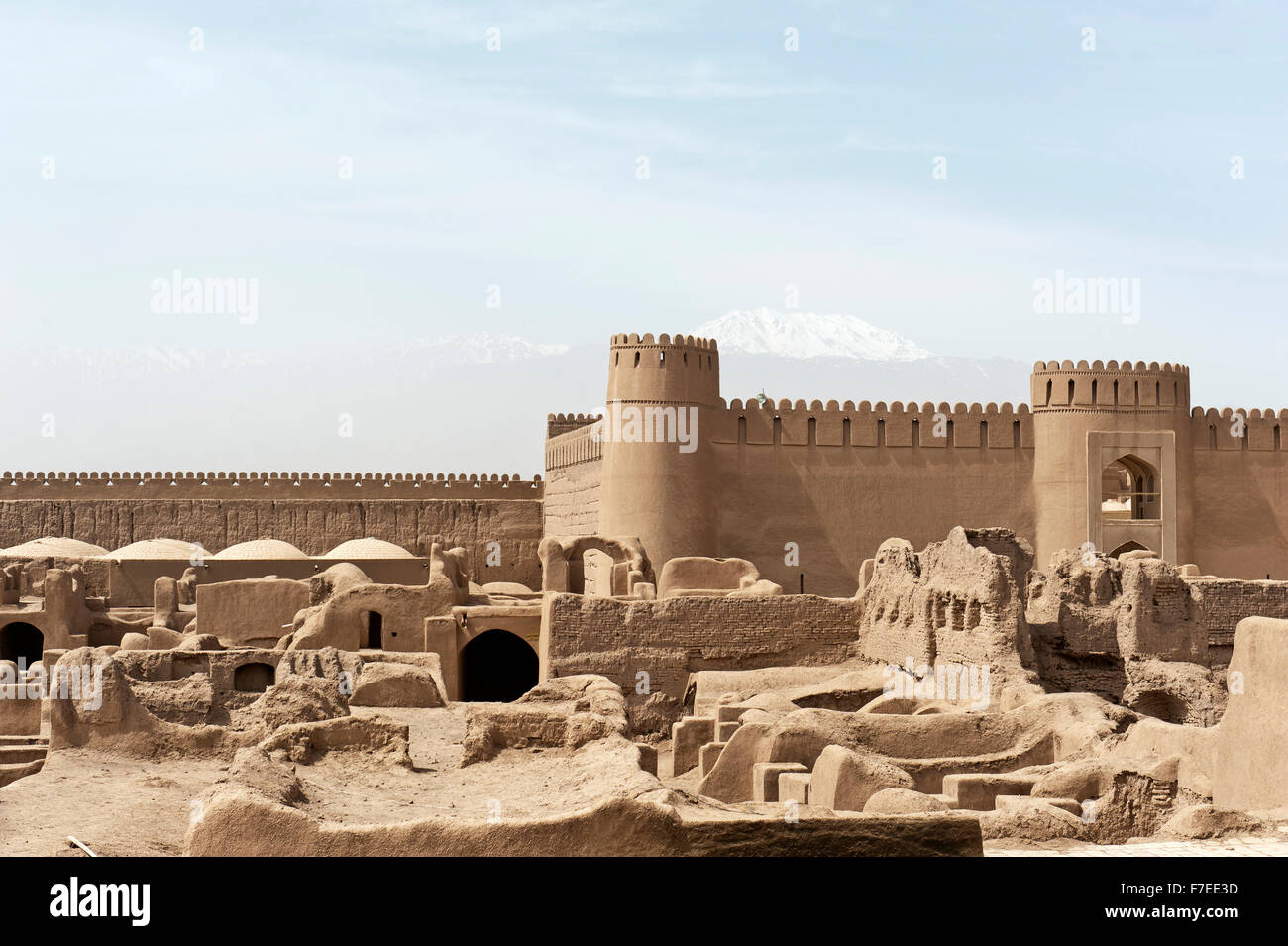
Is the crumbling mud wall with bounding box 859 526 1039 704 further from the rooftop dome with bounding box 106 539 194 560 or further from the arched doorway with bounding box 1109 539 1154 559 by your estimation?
the rooftop dome with bounding box 106 539 194 560

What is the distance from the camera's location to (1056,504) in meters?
33.1

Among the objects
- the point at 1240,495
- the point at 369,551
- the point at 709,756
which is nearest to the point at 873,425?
the point at 1240,495

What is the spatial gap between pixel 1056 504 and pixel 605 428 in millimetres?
9375

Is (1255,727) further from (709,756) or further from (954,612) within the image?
(954,612)

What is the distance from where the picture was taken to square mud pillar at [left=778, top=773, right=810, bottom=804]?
13492 mm

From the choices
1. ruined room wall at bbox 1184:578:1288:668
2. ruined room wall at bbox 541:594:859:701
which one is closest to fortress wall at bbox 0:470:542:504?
ruined room wall at bbox 541:594:859:701

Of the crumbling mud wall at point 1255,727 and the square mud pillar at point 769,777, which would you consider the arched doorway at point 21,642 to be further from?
the crumbling mud wall at point 1255,727

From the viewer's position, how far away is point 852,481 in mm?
33000

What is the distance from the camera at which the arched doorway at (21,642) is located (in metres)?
30.3

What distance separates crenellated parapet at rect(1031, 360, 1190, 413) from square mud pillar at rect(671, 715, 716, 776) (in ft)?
57.9

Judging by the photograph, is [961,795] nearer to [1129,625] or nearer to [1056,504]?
[1129,625]

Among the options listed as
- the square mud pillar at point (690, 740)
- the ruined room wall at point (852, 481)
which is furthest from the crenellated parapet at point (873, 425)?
the square mud pillar at point (690, 740)

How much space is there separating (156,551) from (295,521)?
595 centimetres
